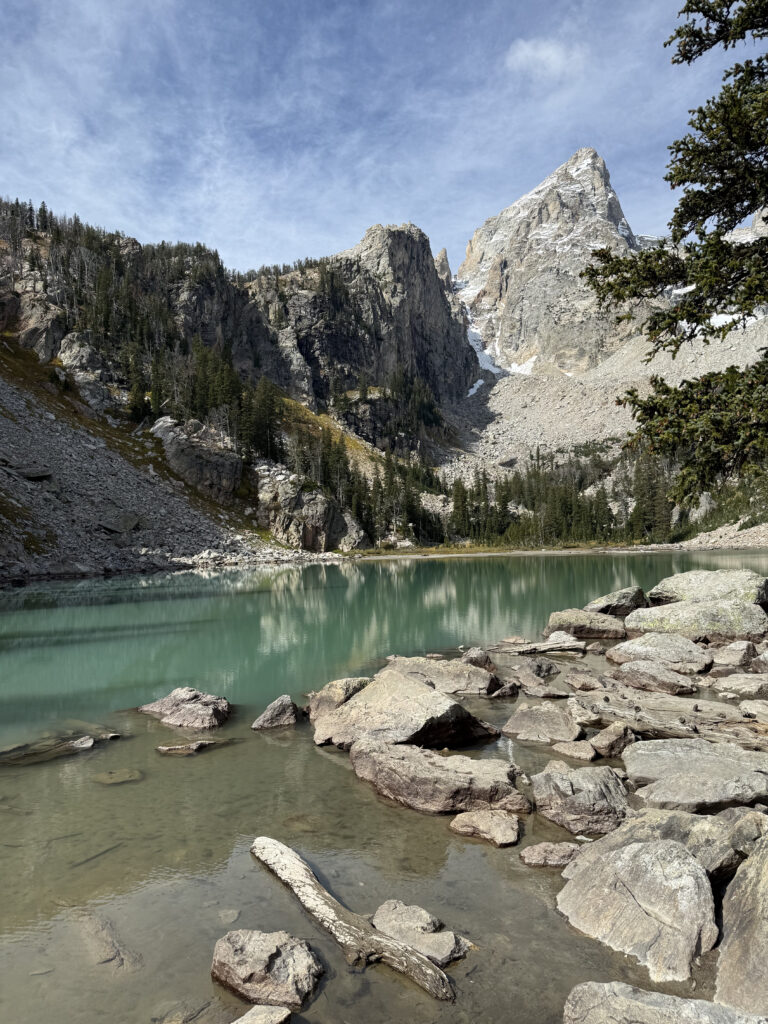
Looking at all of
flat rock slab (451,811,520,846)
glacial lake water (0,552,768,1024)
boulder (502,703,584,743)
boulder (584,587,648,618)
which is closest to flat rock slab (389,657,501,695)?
glacial lake water (0,552,768,1024)

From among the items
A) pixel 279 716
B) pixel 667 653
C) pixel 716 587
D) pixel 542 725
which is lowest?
pixel 279 716

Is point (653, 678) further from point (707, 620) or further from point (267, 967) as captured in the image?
point (267, 967)

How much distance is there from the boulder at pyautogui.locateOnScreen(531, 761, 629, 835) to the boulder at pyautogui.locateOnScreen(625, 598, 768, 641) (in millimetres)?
17639

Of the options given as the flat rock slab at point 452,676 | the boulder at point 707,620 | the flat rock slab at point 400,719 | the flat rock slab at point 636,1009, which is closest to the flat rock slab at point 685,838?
the flat rock slab at point 636,1009

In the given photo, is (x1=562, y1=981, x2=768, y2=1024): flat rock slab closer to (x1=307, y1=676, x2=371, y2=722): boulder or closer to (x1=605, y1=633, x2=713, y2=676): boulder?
(x1=307, y1=676, x2=371, y2=722): boulder

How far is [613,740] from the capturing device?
561 inches

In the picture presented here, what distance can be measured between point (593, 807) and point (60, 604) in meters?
47.0

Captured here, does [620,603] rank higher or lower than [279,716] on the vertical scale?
higher

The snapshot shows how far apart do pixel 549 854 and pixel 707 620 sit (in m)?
22.5

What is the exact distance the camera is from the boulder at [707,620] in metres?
27.2

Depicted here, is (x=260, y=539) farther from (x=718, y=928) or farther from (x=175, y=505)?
(x=718, y=928)

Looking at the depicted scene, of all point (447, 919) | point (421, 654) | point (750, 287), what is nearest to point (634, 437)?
point (750, 287)

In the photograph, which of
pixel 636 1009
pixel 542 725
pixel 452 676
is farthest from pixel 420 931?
pixel 452 676

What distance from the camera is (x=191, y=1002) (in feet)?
20.9
